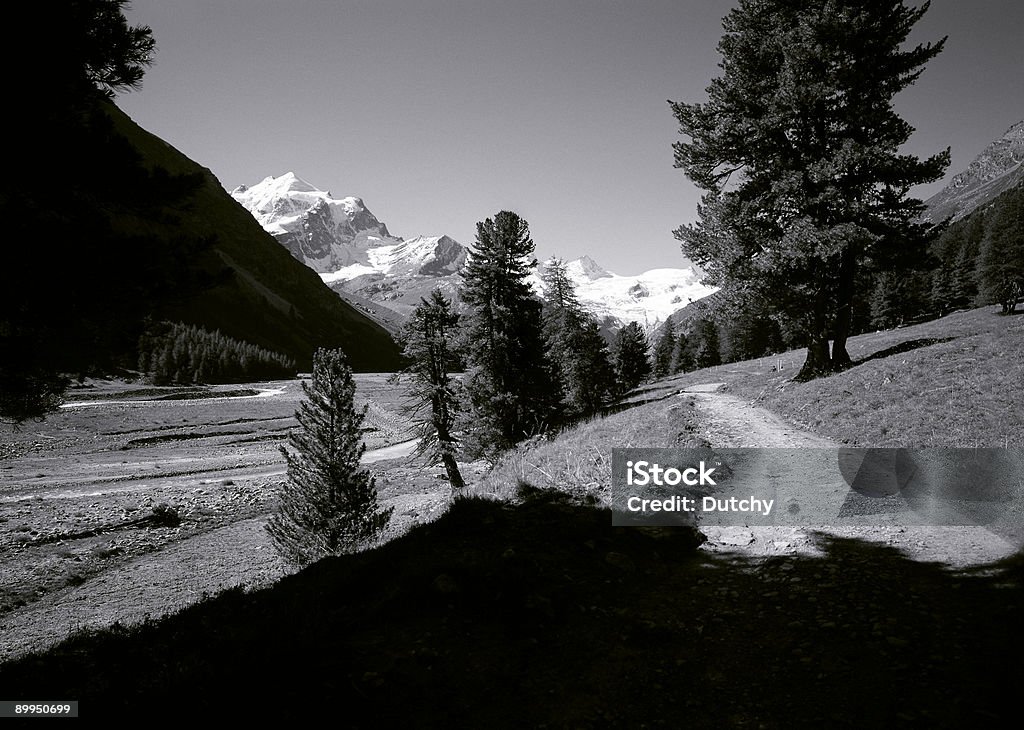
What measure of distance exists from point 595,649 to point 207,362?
6041 inches

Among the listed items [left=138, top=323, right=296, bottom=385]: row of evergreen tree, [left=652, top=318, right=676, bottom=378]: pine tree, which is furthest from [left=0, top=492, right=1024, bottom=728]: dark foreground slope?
[left=138, top=323, right=296, bottom=385]: row of evergreen tree

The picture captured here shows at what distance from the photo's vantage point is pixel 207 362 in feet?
428

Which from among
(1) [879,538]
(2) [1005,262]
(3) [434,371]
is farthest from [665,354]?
(1) [879,538]

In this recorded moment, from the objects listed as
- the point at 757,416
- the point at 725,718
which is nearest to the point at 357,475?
the point at 757,416

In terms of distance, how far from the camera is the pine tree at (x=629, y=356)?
6366cm

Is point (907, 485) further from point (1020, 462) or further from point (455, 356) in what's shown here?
point (455, 356)

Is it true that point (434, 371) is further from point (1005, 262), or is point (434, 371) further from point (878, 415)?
point (1005, 262)

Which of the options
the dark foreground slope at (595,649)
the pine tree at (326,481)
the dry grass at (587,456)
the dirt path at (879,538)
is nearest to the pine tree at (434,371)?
the pine tree at (326,481)

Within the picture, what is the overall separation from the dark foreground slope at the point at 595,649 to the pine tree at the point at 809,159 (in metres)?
12.1

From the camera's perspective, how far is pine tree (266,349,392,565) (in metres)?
17.7

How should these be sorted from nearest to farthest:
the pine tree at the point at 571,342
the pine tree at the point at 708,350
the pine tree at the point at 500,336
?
the pine tree at the point at 500,336 → the pine tree at the point at 571,342 → the pine tree at the point at 708,350

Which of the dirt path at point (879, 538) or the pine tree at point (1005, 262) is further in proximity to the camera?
the pine tree at point (1005, 262)

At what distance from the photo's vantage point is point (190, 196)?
23.8 ft

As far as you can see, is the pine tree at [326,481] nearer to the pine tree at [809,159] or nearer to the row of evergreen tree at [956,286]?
the pine tree at [809,159]
